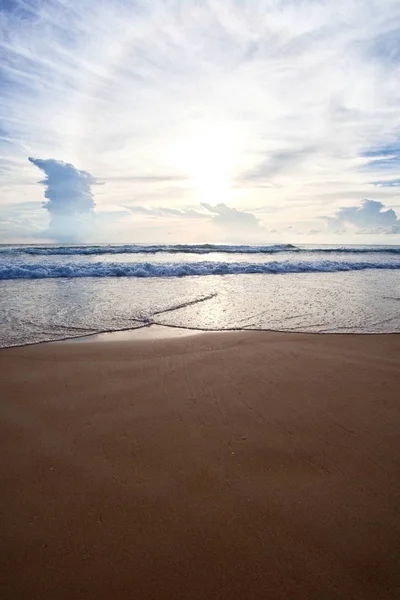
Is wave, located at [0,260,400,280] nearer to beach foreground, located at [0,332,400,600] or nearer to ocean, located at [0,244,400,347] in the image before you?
ocean, located at [0,244,400,347]

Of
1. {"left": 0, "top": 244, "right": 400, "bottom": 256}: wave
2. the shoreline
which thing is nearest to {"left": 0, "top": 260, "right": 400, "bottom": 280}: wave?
the shoreline

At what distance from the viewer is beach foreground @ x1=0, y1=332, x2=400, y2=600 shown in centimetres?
151

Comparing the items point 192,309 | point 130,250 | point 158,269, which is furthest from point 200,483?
point 130,250

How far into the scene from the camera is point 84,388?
3.31 m

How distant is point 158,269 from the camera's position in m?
15.1

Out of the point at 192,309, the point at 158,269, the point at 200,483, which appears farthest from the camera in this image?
the point at 158,269

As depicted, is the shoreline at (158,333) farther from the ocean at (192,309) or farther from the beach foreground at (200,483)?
the beach foreground at (200,483)

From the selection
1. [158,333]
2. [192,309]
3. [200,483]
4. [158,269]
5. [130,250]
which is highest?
[130,250]

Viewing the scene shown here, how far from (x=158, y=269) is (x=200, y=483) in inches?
Result: 531

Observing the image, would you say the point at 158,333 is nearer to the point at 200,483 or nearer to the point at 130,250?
the point at 200,483

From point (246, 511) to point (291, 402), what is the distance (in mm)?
1342

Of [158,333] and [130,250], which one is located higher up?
[130,250]

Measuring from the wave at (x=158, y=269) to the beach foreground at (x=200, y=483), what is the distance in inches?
420

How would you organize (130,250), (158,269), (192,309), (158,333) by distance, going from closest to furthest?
(158,333)
(192,309)
(158,269)
(130,250)
